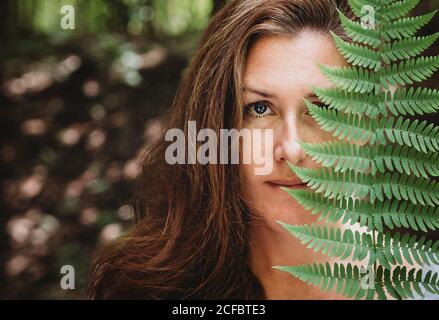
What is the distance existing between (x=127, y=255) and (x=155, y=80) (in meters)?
0.63

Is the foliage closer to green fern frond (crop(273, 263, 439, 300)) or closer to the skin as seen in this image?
green fern frond (crop(273, 263, 439, 300))

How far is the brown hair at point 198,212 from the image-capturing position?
5.40 feet

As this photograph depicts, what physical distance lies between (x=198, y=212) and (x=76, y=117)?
0.57m

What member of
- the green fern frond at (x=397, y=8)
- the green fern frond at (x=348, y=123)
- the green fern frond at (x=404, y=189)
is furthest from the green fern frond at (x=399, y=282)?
the green fern frond at (x=397, y=8)

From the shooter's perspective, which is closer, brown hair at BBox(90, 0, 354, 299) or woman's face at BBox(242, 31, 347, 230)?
woman's face at BBox(242, 31, 347, 230)

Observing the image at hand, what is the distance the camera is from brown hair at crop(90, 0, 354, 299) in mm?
1646

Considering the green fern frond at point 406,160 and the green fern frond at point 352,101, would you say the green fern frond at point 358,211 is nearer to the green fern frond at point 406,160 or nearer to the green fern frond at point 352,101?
the green fern frond at point 406,160

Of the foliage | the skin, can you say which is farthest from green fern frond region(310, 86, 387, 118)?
the skin

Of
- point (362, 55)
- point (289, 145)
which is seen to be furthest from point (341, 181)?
point (289, 145)

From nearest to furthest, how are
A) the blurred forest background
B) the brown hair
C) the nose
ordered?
the nose
the brown hair
the blurred forest background

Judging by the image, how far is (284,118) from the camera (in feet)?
5.16

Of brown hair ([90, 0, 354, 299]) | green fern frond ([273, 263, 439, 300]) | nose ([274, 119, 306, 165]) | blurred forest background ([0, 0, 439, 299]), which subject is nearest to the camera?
green fern frond ([273, 263, 439, 300])
